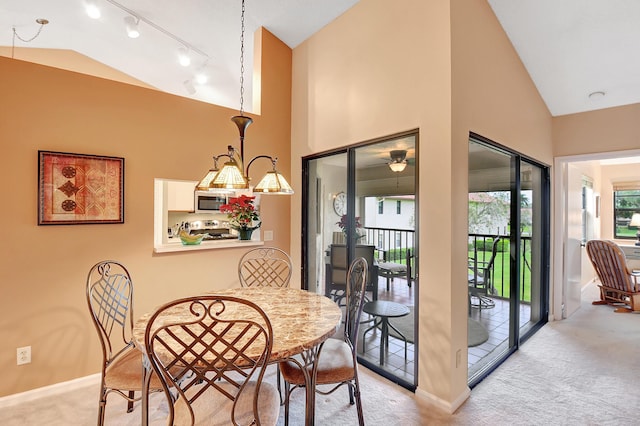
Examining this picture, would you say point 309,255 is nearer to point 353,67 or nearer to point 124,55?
point 353,67

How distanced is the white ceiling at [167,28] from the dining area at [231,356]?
2757 mm

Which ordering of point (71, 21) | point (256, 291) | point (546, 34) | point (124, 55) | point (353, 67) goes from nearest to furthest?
point (256, 291), point (546, 34), point (353, 67), point (71, 21), point (124, 55)

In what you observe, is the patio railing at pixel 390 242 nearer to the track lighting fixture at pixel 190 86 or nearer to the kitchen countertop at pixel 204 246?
the kitchen countertop at pixel 204 246

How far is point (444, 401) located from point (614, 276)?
4.14m

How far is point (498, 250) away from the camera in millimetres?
3230

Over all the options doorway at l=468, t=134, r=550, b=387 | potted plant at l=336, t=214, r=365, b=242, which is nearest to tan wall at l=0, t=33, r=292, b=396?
potted plant at l=336, t=214, r=365, b=242

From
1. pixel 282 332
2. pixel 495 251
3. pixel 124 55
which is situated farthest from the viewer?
pixel 124 55

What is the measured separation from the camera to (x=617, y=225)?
6488mm

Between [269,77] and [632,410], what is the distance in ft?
14.4

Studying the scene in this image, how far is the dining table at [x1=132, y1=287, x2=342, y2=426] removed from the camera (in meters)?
1.44

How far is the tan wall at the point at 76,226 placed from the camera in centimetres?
228

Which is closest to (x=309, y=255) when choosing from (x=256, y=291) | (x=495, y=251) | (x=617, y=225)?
(x=256, y=291)

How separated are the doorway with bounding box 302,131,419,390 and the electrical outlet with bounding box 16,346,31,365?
2.52 metres

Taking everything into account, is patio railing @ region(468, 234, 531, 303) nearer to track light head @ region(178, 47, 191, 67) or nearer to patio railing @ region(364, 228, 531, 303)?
patio railing @ region(364, 228, 531, 303)
